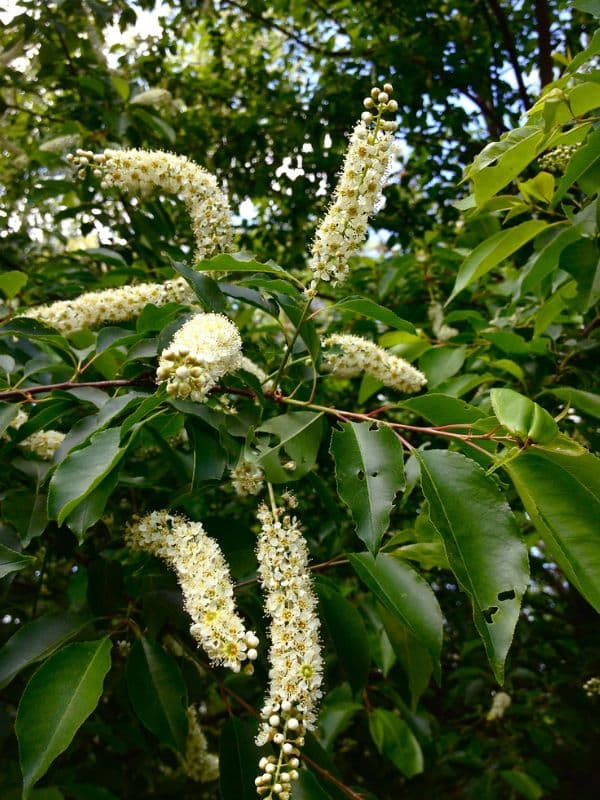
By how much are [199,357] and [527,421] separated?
17.9 inches

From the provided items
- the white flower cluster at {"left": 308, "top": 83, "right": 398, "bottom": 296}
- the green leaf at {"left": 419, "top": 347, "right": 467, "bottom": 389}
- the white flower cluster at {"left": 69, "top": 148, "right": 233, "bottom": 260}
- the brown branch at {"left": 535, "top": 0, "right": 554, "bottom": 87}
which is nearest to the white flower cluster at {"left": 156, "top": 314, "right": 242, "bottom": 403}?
the white flower cluster at {"left": 308, "top": 83, "right": 398, "bottom": 296}

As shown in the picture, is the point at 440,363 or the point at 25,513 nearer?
the point at 25,513

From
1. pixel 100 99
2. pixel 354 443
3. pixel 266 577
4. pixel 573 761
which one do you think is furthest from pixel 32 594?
pixel 573 761

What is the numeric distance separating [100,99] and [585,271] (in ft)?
7.13

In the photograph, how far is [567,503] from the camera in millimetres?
894

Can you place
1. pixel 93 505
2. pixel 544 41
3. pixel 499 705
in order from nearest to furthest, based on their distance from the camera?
pixel 93 505
pixel 544 41
pixel 499 705

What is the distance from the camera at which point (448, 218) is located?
10.1 feet

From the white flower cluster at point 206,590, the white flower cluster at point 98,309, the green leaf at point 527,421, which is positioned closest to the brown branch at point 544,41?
the white flower cluster at point 98,309

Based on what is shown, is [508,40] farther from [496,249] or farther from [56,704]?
[56,704]

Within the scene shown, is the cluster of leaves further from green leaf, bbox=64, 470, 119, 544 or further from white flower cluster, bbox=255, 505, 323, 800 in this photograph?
white flower cluster, bbox=255, 505, 323, 800

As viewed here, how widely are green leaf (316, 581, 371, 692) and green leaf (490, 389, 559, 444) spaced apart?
0.60m

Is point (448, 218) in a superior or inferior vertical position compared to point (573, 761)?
A: superior

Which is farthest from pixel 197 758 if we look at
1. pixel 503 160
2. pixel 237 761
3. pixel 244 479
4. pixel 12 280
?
pixel 503 160

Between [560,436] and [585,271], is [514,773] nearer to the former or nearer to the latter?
[585,271]
